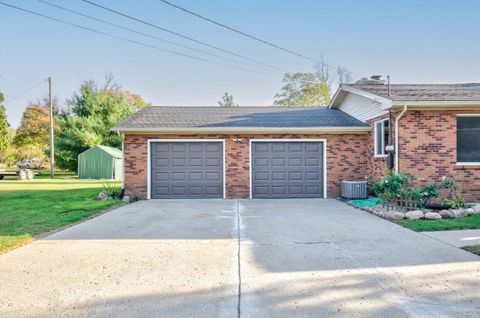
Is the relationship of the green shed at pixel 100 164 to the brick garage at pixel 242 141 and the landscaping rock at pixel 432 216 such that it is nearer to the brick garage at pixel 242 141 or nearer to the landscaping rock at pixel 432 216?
the brick garage at pixel 242 141

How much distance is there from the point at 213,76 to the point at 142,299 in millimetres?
23024

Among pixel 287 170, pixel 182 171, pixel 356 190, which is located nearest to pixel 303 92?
pixel 287 170

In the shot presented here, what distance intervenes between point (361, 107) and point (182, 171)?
7209mm

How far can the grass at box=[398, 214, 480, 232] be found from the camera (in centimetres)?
665

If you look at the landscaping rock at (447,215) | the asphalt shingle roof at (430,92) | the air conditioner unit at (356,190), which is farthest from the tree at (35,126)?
the landscaping rock at (447,215)

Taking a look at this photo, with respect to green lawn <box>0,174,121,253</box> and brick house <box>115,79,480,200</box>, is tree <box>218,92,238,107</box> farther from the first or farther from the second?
green lawn <box>0,174,121,253</box>

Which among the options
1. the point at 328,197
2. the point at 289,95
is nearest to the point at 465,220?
the point at 328,197

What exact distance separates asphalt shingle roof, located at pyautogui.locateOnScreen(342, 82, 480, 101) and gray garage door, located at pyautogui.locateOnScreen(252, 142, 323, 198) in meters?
3.01

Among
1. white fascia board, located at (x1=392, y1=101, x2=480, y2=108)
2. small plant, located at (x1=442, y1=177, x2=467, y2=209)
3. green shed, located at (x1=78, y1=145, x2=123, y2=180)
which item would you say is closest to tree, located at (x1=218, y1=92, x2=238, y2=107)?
green shed, located at (x1=78, y1=145, x2=123, y2=180)

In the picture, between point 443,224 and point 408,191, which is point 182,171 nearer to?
→ point 408,191

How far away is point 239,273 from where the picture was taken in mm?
4059

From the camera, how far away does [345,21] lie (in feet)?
48.7

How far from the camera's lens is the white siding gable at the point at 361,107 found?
36.6 ft

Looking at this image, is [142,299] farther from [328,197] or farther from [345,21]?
[345,21]
